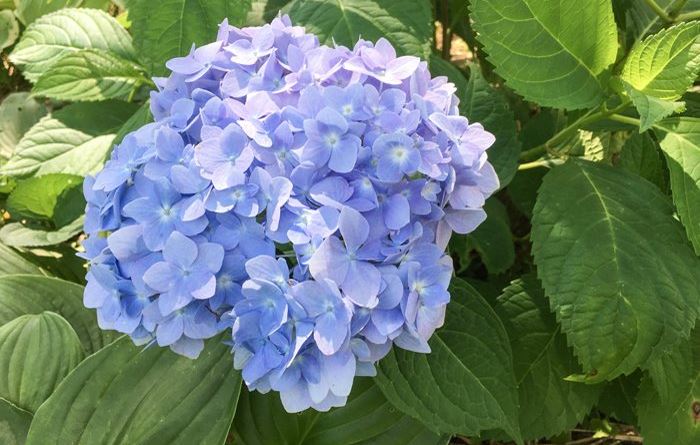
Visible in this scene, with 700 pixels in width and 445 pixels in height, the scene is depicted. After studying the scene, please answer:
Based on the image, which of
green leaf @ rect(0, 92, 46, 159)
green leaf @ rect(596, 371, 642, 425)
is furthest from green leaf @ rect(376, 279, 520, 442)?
green leaf @ rect(0, 92, 46, 159)

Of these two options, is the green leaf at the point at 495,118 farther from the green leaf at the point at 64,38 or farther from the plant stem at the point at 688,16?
the green leaf at the point at 64,38

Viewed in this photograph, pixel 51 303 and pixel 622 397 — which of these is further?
pixel 622 397

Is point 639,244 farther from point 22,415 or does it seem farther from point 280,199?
point 22,415

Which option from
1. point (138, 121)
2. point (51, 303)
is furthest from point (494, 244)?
point (51, 303)

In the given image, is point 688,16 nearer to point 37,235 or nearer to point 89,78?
point 89,78

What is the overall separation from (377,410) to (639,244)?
0.54 metres

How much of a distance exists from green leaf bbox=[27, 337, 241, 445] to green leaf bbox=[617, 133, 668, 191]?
0.85 metres

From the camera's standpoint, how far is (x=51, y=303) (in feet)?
4.56

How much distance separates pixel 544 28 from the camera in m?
1.17

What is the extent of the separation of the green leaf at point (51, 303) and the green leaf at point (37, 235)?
0.66 ft

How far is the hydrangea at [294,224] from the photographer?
0.81 metres

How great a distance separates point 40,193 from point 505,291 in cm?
104

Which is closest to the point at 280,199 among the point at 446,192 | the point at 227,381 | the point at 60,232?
the point at 446,192

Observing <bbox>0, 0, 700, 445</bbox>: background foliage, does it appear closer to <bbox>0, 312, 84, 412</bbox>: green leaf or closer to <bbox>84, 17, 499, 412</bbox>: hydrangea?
<bbox>0, 312, 84, 412</bbox>: green leaf
